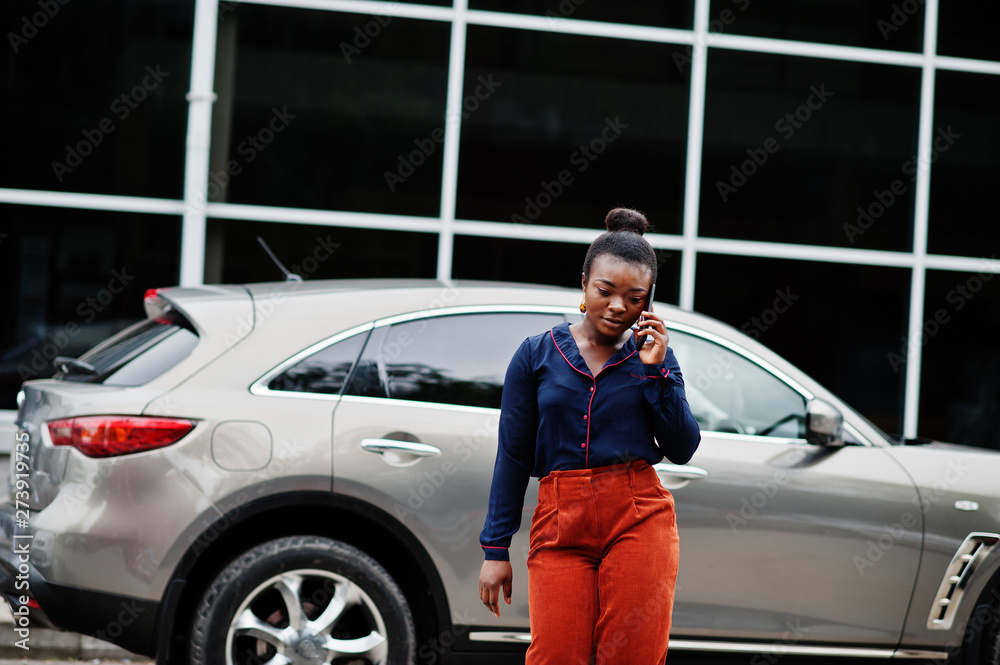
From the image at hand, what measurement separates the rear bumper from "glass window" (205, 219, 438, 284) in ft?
15.3

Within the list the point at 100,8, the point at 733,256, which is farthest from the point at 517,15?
the point at 100,8

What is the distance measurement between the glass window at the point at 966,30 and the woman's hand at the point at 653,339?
7802mm

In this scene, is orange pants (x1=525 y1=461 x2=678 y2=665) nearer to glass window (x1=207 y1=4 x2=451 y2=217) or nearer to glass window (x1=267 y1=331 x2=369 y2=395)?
glass window (x1=267 y1=331 x2=369 y2=395)

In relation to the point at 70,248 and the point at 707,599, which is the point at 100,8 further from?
the point at 707,599

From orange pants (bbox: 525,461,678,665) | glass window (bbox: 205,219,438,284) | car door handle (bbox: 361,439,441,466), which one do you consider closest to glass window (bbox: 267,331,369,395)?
car door handle (bbox: 361,439,441,466)

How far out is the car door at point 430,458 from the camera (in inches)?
140

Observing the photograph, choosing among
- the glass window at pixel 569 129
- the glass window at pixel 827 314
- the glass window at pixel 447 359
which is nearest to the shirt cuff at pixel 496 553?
the glass window at pixel 447 359

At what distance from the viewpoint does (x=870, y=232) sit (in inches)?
344

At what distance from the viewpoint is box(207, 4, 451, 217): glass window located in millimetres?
8125

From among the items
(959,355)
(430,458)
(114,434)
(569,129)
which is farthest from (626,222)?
(959,355)

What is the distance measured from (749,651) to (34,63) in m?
7.17

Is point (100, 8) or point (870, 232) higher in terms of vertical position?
point (100, 8)

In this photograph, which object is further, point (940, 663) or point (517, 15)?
point (517, 15)

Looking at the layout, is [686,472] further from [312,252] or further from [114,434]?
[312,252]
